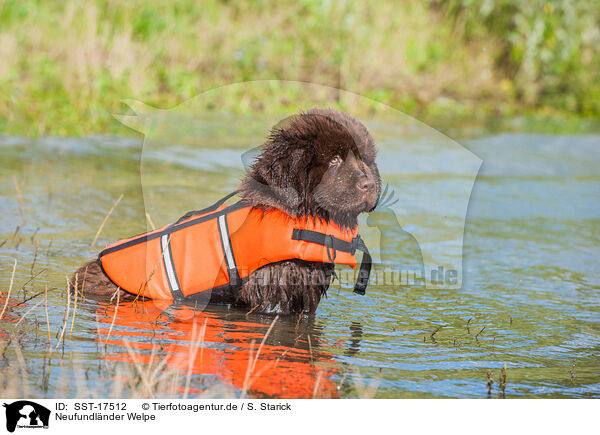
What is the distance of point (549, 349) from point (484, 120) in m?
10.8

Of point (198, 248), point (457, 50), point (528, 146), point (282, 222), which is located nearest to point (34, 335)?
point (198, 248)

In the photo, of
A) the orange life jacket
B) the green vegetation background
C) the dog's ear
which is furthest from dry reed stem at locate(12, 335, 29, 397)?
the green vegetation background

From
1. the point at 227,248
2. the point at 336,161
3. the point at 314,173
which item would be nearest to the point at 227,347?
the point at 227,248

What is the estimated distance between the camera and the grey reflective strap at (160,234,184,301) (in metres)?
4.78

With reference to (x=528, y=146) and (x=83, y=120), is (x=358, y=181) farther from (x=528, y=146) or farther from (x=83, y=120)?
(x=528, y=146)

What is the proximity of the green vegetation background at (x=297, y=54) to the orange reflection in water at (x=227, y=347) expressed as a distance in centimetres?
638

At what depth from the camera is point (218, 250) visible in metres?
4.74

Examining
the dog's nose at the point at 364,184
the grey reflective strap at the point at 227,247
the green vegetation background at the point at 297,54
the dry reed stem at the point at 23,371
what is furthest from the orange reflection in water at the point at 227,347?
the green vegetation background at the point at 297,54

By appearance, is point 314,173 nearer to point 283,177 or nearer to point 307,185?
point 307,185

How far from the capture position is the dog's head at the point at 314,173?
4.56 m

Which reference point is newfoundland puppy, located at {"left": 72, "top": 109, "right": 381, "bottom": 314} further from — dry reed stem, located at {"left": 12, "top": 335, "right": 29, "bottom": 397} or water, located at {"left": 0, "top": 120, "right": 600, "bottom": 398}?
dry reed stem, located at {"left": 12, "top": 335, "right": 29, "bottom": 397}

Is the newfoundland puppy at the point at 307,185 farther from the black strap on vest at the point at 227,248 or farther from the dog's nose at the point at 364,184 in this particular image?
the black strap on vest at the point at 227,248

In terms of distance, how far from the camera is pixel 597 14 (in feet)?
53.5
